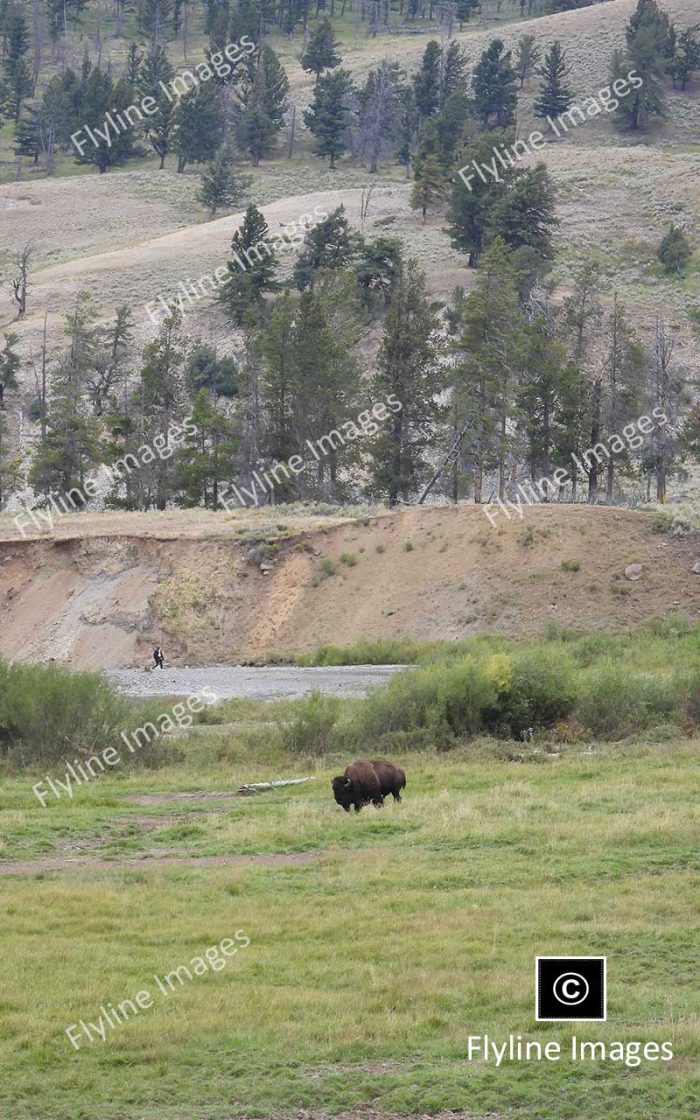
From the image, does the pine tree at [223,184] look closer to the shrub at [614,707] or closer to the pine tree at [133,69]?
the pine tree at [133,69]

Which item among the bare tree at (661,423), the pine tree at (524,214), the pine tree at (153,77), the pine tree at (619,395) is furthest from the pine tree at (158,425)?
the pine tree at (153,77)

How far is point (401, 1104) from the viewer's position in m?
12.3

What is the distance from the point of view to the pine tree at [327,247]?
97.4 m

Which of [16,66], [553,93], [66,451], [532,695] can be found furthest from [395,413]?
[16,66]

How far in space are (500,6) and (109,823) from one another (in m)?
187

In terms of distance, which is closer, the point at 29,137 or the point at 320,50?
the point at 29,137

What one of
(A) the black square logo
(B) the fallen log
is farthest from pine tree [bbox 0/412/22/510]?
(A) the black square logo

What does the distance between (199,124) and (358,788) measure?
125 m

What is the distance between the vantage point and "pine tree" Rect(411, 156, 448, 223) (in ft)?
366

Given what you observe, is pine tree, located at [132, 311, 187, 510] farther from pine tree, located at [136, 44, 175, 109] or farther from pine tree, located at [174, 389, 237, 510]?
pine tree, located at [136, 44, 175, 109]

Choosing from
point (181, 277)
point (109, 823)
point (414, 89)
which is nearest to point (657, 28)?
point (414, 89)

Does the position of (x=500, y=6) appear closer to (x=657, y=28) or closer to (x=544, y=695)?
(x=657, y=28)

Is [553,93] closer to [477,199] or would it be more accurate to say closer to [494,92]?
[494,92]

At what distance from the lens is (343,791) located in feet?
75.2
